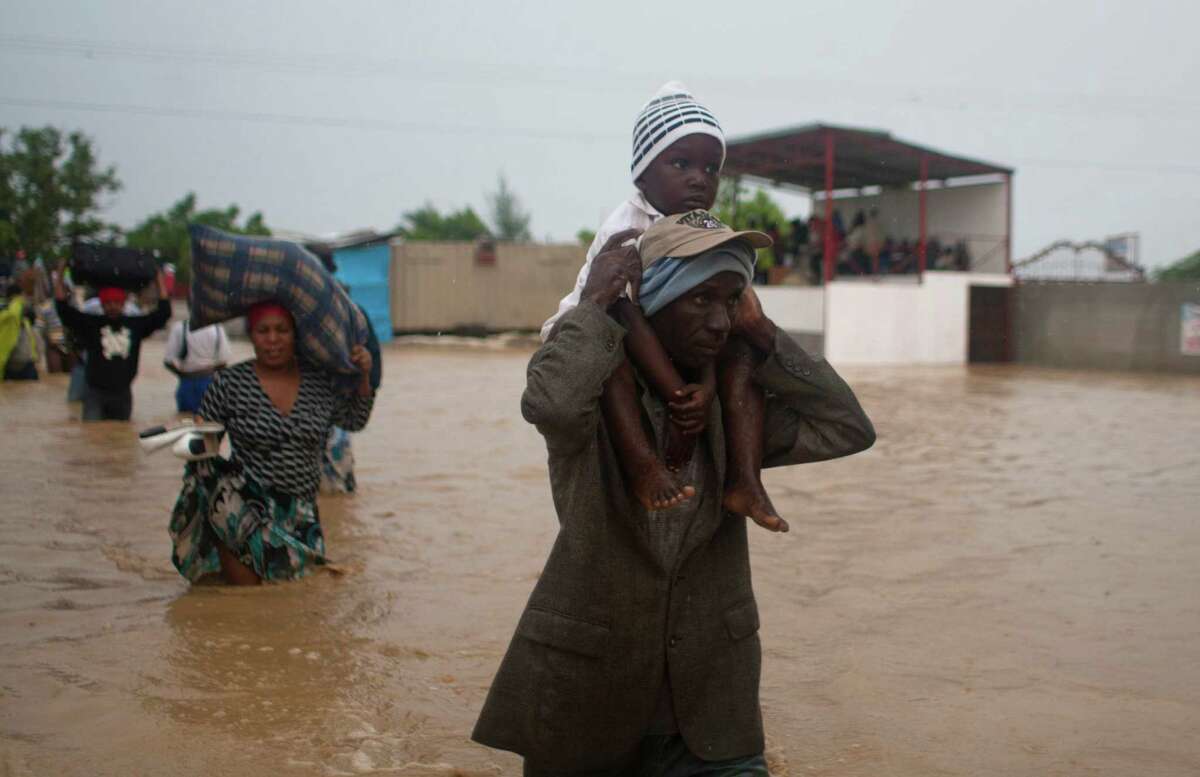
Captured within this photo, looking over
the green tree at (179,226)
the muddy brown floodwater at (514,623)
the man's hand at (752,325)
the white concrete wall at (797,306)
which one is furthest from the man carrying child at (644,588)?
the green tree at (179,226)

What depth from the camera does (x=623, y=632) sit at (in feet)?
7.77

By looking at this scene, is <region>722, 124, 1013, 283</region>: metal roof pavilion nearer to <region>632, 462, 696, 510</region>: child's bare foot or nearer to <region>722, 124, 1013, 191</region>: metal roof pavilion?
<region>722, 124, 1013, 191</region>: metal roof pavilion

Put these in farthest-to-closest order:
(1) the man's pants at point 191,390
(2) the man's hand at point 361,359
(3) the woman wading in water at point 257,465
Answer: (1) the man's pants at point 191,390 → (2) the man's hand at point 361,359 → (3) the woman wading in water at point 257,465

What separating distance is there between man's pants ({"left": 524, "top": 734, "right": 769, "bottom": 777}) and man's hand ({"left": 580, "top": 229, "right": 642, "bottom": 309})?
98 cm

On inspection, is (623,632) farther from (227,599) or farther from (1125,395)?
(1125,395)

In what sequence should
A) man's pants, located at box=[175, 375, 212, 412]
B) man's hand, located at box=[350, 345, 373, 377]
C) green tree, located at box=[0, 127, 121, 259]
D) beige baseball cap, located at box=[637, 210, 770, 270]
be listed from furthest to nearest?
green tree, located at box=[0, 127, 121, 259], man's pants, located at box=[175, 375, 212, 412], man's hand, located at box=[350, 345, 373, 377], beige baseball cap, located at box=[637, 210, 770, 270]

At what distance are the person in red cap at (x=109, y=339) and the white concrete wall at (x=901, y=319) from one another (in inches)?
590

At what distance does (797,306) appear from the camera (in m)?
23.5

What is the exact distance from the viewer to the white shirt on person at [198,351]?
8.98 metres

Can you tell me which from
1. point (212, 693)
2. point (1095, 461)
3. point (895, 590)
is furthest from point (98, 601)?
point (1095, 461)

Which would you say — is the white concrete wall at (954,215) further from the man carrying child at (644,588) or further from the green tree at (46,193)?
the man carrying child at (644,588)

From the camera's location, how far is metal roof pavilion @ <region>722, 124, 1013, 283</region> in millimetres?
22109

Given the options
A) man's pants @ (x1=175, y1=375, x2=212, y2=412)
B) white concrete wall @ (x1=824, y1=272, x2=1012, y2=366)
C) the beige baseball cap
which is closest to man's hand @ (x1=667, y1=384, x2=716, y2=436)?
the beige baseball cap

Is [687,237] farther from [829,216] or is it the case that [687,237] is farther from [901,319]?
[901,319]
